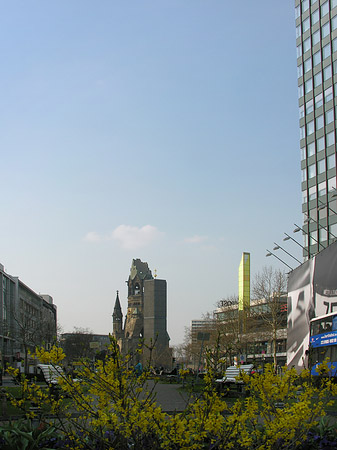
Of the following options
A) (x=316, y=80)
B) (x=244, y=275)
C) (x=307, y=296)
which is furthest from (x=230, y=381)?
(x=244, y=275)

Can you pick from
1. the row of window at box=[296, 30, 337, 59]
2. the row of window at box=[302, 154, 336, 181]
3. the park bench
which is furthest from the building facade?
the park bench

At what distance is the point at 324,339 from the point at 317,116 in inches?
1772

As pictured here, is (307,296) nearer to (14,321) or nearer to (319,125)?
(319,125)

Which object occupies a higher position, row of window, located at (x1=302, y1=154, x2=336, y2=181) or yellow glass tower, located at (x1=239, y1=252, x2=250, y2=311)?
row of window, located at (x1=302, y1=154, x2=336, y2=181)

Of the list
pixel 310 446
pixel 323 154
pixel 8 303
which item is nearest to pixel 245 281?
pixel 8 303

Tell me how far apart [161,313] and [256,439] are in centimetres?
17000

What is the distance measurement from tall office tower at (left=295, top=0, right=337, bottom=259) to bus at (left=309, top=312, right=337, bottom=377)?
33936mm

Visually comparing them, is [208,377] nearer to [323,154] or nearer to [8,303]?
[323,154]

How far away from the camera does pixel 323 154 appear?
63.8m

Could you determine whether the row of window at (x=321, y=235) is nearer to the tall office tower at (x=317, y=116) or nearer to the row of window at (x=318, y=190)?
the tall office tower at (x=317, y=116)

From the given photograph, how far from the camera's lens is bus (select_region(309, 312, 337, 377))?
22859mm

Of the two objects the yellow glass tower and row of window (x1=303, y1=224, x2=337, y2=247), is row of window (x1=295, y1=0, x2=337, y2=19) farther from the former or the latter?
the yellow glass tower

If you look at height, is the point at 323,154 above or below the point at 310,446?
above

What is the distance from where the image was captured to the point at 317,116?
6556 cm
